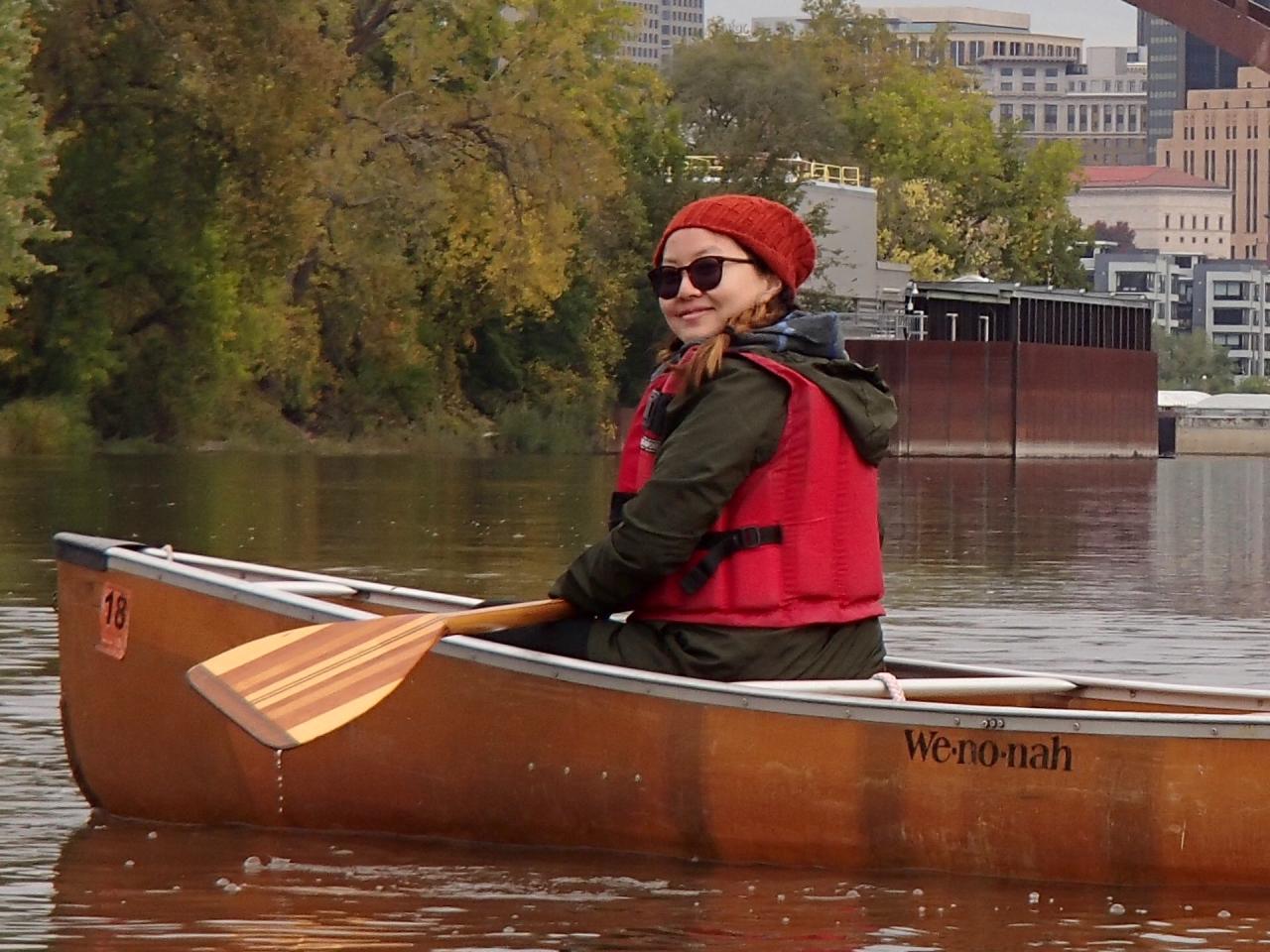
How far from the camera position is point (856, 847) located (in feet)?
26.7

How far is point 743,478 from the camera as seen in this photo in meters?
8.01

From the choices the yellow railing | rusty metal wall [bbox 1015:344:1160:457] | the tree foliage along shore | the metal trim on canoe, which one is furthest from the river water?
rusty metal wall [bbox 1015:344:1160:457]

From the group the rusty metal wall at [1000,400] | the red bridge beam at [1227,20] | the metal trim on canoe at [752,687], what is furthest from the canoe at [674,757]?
the rusty metal wall at [1000,400]

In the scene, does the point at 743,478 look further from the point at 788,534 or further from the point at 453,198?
the point at 453,198

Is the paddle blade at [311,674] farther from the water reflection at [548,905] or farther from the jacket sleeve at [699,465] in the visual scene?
the jacket sleeve at [699,465]

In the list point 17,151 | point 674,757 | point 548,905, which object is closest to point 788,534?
point 674,757

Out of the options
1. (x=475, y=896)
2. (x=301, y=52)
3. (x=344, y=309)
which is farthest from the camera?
(x=344, y=309)

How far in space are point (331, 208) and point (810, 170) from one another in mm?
27775

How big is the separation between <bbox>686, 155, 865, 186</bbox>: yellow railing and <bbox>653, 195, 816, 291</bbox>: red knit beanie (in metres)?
69.1

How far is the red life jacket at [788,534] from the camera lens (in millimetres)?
8055

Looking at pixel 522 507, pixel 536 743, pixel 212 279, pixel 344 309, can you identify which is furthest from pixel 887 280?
pixel 536 743

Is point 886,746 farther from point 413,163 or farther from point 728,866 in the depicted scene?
point 413,163

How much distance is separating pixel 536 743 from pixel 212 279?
1842 inches

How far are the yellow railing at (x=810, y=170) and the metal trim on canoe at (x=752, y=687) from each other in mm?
68220
